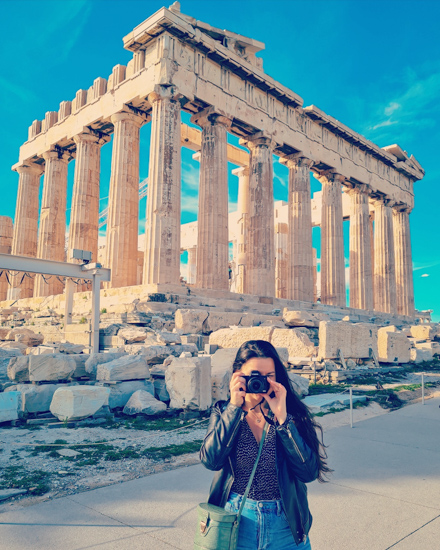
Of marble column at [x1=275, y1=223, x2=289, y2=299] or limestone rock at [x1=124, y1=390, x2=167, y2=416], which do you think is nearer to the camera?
limestone rock at [x1=124, y1=390, x2=167, y2=416]

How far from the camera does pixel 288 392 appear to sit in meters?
2.53

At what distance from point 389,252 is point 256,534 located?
33.7 m

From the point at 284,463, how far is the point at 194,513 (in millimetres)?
1823

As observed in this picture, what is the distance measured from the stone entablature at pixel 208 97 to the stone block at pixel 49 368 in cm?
1458

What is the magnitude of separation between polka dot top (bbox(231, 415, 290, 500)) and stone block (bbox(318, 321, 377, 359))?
10627 millimetres

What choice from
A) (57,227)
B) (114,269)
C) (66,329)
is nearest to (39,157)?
(57,227)

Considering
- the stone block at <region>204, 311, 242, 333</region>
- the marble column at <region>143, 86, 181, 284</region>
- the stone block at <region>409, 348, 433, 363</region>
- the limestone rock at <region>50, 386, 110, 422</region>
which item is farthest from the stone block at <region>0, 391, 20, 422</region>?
the stone block at <region>409, 348, 433, 363</region>

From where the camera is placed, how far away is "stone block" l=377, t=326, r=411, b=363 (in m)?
14.5

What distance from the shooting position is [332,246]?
28.8 metres

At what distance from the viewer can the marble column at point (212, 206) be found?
21734 mm

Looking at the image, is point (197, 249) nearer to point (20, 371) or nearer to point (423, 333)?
point (423, 333)

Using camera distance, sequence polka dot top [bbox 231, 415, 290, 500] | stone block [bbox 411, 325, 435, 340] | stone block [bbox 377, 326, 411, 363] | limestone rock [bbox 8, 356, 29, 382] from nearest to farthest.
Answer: polka dot top [bbox 231, 415, 290, 500] → limestone rock [bbox 8, 356, 29, 382] → stone block [bbox 377, 326, 411, 363] → stone block [bbox 411, 325, 435, 340]

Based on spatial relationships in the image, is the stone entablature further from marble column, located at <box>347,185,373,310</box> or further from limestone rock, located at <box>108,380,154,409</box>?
limestone rock, located at <box>108,380,154,409</box>

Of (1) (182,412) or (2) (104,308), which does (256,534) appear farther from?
(2) (104,308)
